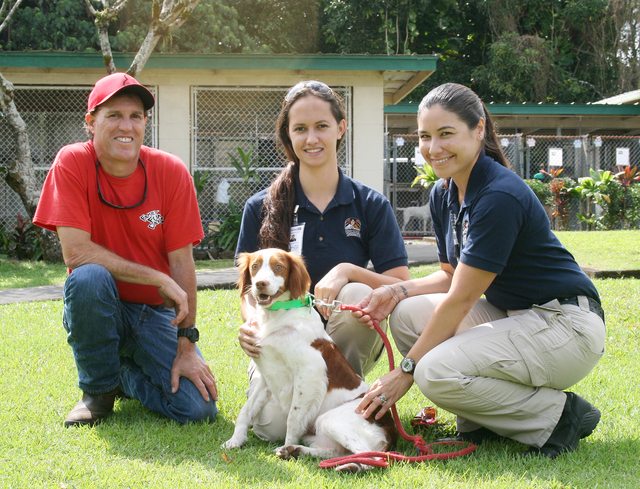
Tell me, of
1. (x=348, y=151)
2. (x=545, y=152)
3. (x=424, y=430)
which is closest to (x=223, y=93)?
(x=348, y=151)

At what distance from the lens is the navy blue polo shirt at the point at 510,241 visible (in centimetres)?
253

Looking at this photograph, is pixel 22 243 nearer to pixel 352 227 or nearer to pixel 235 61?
pixel 235 61

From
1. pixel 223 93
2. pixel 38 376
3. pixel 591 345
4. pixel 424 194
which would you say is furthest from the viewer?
pixel 424 194

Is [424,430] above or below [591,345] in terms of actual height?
below

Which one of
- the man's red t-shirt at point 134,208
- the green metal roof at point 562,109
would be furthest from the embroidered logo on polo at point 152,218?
the green metal roof at point 562,109

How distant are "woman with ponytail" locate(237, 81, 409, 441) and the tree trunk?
774cm

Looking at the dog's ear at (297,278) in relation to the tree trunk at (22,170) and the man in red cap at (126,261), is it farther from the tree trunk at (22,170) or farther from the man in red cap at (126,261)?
the tree trunk at (22,170)

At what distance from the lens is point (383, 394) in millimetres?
2619

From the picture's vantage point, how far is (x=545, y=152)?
18.5 m

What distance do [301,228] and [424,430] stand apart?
130cm

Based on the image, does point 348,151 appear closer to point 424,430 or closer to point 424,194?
point 424,194

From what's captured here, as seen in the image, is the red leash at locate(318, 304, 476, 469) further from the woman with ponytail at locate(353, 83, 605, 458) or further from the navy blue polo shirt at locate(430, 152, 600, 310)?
the navy blue polo shirt at locate(430, 152, 600, 310)

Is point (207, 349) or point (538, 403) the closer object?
point (538, 403)

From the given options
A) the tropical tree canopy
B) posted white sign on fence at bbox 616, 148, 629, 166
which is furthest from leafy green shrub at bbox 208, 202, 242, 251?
the tropical tree canopy
